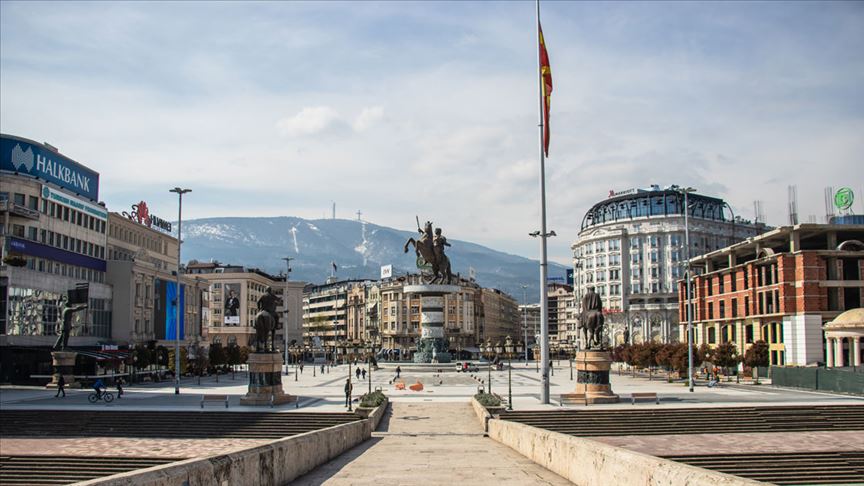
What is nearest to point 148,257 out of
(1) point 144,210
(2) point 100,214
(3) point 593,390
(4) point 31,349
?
(1) point 144,210

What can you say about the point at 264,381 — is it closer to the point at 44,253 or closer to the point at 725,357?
the point at 44,253

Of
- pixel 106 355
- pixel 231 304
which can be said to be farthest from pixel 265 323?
pixel 231 304

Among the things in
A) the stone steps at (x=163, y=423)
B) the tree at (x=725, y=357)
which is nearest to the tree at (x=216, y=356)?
the stone steps at (x=163, y=423)

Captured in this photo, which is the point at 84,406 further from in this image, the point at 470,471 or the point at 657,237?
the point at 657,237

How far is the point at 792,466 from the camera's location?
84.5 feet

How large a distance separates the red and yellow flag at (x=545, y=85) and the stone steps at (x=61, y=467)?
84.7 ft

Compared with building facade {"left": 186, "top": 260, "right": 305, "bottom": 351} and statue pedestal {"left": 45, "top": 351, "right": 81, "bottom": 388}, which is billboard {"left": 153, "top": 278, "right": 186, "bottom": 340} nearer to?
statue pedestal {"left": 45, "top": 351, "right": 81, "bottom": 388}

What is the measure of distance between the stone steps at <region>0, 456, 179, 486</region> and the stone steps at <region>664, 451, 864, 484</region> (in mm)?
18951

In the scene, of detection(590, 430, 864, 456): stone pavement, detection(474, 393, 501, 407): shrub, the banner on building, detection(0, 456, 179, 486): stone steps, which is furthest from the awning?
the banner on building

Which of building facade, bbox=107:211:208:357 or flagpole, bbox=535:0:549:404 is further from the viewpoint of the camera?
building facade, bbox=107:211:208:357

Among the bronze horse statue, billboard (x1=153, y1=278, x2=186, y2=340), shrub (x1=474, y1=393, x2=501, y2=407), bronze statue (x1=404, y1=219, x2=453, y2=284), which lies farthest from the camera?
bronze statue (x1=404, y1=219, x2=453, y2=284)

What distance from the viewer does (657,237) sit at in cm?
14425

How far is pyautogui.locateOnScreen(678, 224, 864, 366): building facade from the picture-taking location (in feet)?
240

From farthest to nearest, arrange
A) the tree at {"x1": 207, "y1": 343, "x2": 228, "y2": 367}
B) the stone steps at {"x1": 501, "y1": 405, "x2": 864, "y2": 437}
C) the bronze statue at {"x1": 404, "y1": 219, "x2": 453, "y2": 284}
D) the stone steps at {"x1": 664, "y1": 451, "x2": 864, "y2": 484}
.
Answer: the bronze statue at {"x1": 404, "y1": 219, "x2": 453, "y2": 284} → the tree at {"x1": 207, "y1": 343, "x2": 228, "y2": 367} → the stone steps at {"x1": 501, "y1": 405, "x2": 864, "y2": 437} → the stone steps at {"x1": 664, "y1": 451, "x2": 864, "y2": 484}
